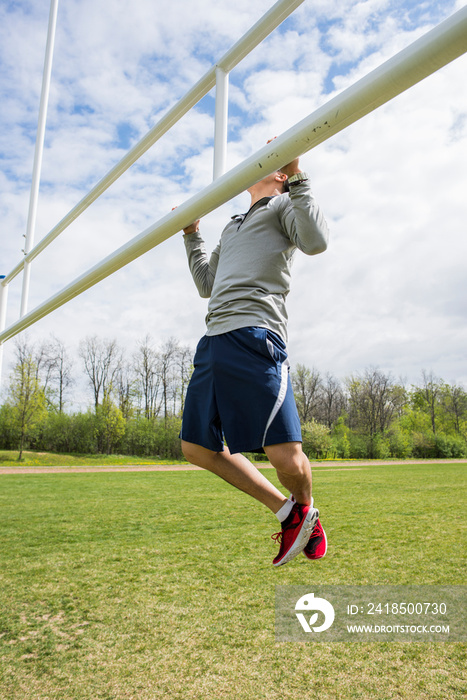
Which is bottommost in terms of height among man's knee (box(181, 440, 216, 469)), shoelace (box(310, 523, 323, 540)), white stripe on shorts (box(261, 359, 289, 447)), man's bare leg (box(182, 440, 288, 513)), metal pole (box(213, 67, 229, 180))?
shoelace (box(310, 523, 323, 540))

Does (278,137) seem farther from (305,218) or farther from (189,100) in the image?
(189,100)

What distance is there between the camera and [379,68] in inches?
41.1

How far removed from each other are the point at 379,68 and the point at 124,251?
123cm

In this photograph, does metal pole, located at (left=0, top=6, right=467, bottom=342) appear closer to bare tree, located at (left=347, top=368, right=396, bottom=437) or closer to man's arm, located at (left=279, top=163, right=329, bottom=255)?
man's arm, located at (left=279, top=163, right=329, bottom=255)

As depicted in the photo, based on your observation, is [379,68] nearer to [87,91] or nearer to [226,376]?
[226,376]

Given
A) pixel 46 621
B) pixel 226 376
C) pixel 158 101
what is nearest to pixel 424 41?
pixel 226 376

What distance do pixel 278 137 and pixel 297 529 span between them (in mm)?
1222

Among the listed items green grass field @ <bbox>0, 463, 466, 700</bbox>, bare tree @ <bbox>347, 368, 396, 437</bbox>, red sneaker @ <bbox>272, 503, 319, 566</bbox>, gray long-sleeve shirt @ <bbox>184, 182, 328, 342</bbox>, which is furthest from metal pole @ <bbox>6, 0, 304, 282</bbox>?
bare tree @ <bbox>347, 368, 396, 437</bbox>

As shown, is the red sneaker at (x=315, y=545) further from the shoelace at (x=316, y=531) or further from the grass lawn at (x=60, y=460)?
the grass lawn at (x=60, y=460)

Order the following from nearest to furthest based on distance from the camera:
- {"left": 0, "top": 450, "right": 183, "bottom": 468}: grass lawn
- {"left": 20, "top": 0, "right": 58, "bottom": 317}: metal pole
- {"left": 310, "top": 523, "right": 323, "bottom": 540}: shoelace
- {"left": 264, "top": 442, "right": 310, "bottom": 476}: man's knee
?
{"left": 264, "top": 442, "right": 310, "bottom": 476}: man's knee → {"left": 310, "top": 523, "right": 323, "bottom": 540}: shoelace → {"left": 20, "top": 0, "right": 58, "bottom": 317}: metal pole → {"left": 0, "top": 450, "right": 183, "bottom": 468}: grass lawn

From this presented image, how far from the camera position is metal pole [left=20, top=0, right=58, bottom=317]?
10.6 feet

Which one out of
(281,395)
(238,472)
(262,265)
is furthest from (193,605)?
(262,265)

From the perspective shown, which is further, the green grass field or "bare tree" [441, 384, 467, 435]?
"bare tree" [441, 384, 467, 435]

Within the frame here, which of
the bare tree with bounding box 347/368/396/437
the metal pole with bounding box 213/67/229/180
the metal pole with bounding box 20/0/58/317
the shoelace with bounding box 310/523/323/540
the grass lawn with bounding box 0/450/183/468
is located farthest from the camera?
the bare tree with bounding box 347/368/396/437
